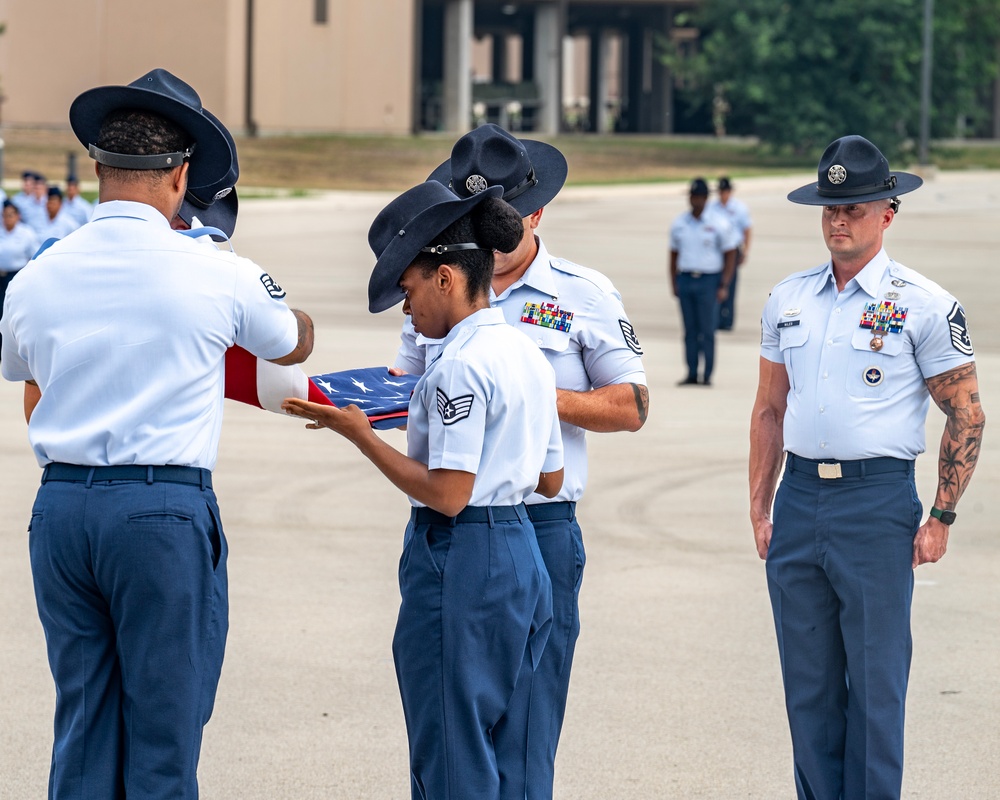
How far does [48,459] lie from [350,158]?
4913 cm

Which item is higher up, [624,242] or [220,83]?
[220,83]

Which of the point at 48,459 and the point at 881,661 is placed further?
the point at 881,661

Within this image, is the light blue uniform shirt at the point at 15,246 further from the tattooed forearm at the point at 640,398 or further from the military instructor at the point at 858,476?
the military instructor at the point at 858,476

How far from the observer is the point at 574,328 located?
4.36 meters

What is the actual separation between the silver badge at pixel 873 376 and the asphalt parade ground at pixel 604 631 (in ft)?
4.97

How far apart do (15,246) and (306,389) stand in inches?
548

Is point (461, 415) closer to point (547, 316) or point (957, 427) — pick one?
point (547, 316)

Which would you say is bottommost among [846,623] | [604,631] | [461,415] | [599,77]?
[604,631]

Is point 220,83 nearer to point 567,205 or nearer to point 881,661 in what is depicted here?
point 567,205

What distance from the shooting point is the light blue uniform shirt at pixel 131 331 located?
3.57 m

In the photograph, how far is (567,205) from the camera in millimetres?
39188

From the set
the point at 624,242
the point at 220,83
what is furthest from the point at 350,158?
the point at 624,242

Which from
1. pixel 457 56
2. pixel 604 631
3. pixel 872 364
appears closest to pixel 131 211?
pixel 872 364

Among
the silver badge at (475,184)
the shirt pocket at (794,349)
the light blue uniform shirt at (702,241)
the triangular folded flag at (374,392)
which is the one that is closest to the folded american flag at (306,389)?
the triangular folded flag at (374,392)
